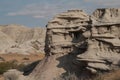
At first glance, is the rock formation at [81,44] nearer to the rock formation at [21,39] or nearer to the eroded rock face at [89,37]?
the eroded rock face at [89,37]

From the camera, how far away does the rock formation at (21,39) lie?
77625 millimetres

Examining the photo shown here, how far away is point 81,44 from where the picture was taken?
25.5 metres

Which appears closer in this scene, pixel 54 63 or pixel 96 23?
pixel 96 23

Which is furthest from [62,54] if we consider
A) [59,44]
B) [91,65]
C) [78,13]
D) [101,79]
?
[101,79]

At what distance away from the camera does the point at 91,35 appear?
943 inches

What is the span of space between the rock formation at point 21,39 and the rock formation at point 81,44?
46182 mm

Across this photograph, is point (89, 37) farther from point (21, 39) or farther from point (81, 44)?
point (21, 39)

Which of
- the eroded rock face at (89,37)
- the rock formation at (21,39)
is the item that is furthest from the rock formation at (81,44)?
the rock formation at (21,39)

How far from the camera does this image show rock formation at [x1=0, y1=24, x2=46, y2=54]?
77625 millimetres

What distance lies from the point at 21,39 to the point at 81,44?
9869 centimetres

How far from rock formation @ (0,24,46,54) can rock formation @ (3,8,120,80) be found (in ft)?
152

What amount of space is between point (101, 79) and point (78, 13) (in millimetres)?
9521

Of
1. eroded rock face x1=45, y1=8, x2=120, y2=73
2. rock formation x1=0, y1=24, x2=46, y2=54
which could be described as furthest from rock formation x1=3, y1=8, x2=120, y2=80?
rock formation x1=0, y1=24, x2=46, y2=54

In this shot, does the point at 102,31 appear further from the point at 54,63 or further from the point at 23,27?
the point at 23,27
